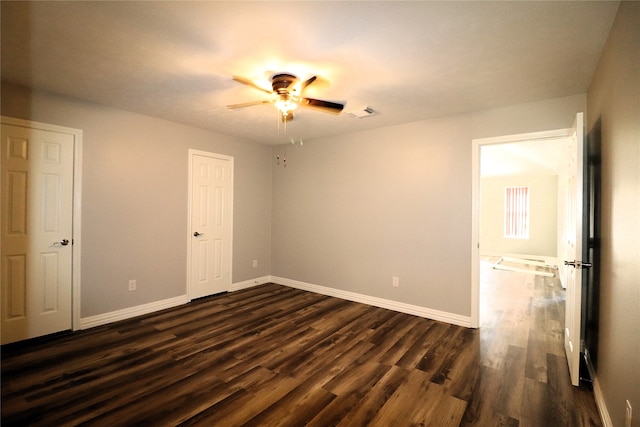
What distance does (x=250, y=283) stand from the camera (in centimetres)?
504

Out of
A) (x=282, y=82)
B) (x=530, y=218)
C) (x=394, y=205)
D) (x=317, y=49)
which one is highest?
(x=317, y=49)

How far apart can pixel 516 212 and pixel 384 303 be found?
7.08 m

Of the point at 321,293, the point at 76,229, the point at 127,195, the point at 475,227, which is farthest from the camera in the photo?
the point at 321,293

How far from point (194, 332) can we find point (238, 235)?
196 cm

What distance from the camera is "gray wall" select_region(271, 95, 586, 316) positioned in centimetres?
341

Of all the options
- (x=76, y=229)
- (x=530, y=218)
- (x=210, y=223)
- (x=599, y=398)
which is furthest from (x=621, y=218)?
(x=530, y=218)

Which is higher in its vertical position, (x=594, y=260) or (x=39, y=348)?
(x=594, y=260)

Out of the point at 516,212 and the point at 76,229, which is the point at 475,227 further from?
the point at 516,212

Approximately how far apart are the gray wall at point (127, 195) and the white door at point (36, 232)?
16cm

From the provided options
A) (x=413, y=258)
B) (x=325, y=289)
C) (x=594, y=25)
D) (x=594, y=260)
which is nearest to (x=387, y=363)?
(x=413, y=258)

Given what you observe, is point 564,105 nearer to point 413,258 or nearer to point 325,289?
point 413,258

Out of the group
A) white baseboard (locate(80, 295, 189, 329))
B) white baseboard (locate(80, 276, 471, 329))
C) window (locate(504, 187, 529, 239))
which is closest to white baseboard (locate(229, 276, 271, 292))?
white baseboard (locate(80, 276, 471, 329))

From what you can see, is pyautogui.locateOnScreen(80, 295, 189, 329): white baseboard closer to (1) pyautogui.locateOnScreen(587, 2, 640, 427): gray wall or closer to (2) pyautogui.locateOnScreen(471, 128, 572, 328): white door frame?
(2) pyautogui.locateOnScreen(471, 128, 572, 328): white door frame

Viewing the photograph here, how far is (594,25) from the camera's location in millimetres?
1770
